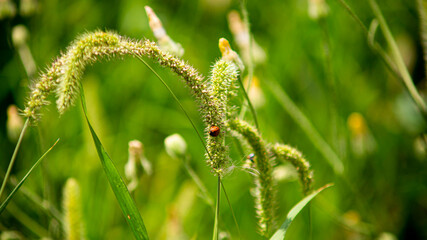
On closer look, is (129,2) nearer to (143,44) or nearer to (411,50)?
(411,50)

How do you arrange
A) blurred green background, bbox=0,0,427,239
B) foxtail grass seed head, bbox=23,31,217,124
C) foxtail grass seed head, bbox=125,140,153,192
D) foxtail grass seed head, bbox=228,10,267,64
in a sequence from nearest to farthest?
foxtail grass seed head, bbox=23,31,217,124
foxtail grass seed head, bbox=125,140,153,192
foxtail grass seed head, bbox=228,10,267,64
blurred green background, bbox=0,0,427,239

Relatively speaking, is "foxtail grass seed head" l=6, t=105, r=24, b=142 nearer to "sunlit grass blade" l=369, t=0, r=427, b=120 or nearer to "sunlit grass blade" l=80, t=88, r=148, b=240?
"sunlit grass blade" l=80, t=88, r=148, b=240

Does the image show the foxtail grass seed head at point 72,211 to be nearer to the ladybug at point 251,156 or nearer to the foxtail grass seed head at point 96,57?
the foxtail grass seed head at point 96,57

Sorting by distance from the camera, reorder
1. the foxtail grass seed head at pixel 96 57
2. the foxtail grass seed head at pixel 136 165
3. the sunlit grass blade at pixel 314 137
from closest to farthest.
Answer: the foxtail grass seed head at pixel 96 57 < the foxtail grass seed head at pixel 136 165 < the sunlit grass blade at pixel 314 137

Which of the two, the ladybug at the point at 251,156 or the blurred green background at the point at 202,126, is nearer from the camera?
the ladybug at the point at 251,156

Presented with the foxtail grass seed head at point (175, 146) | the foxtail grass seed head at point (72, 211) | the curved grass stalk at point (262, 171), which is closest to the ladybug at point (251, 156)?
the curved grass stalk at point (262, 171)

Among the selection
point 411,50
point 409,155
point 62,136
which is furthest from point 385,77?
point 62,136

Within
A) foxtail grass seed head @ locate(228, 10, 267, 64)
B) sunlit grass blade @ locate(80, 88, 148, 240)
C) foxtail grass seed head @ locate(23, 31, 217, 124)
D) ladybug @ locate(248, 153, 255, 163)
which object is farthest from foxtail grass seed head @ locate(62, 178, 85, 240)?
foxtail grass seed head @ locate(228, 10, 267, 64)

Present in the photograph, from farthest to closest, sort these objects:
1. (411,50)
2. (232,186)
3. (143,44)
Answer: (411,50), (232,186), (143,44)
